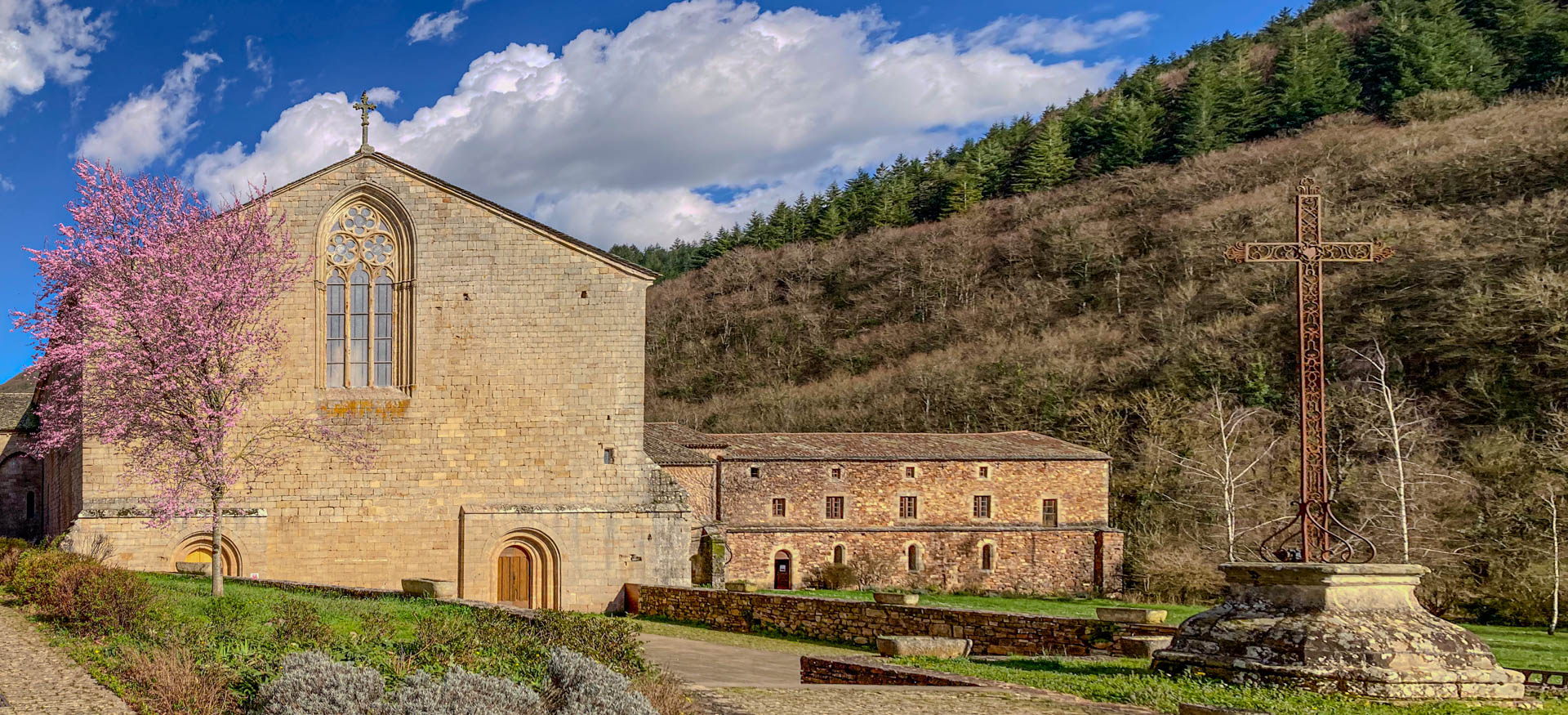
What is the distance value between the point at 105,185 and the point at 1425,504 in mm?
37053

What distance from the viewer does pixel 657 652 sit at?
16453 millimetres

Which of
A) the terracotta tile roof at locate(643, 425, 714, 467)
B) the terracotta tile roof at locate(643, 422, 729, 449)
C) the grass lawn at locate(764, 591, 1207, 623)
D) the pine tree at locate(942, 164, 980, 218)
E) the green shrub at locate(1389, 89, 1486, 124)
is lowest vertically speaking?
the grass lawn at locate(764, 591, 1207, 623)

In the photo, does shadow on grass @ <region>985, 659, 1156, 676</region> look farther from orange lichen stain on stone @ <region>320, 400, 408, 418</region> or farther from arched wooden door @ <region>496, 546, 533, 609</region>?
orange lichen stain on stone @ <region>320, 400, 408, 418</region>

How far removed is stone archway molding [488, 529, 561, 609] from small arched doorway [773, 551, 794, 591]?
19.3m

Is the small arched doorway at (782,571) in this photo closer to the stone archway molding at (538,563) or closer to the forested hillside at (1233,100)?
the stone archway molding at (538,563)

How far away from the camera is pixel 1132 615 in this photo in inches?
556

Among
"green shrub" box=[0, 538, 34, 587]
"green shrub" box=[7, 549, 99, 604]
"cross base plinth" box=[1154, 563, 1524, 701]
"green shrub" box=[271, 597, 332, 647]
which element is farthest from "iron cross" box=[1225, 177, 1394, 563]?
"green shrub" box=[0, 538, 34, 587]

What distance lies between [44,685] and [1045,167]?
320 ft

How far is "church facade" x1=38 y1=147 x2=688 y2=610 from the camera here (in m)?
23.5

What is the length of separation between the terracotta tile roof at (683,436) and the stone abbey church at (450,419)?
16860 mm

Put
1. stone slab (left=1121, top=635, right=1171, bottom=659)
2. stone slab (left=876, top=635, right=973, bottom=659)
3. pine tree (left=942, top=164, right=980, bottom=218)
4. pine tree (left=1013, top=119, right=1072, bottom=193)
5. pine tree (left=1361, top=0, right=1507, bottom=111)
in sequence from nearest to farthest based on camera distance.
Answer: stone slab (left=1121, top=635, right=1171, bottom=659) < stone slab (left=876, top=635, right=973, bottom=659) < pine tree (left=1361, top=0, right=1507, bottom=111) < pine tree (left=1013, top=119, right=1072, bottom=193) < pine tree (left=942, top=164, right=980, bottom=218)

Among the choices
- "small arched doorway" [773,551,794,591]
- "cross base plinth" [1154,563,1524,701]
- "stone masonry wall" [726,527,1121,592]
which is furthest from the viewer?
"small arched doorway" [773,551,794,591]

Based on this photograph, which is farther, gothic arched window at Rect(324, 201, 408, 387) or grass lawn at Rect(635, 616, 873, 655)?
gothic arched window at Rect(324, 201, 408, 387)

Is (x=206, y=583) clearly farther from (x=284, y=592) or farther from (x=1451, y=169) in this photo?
(x=1451, y=169)
